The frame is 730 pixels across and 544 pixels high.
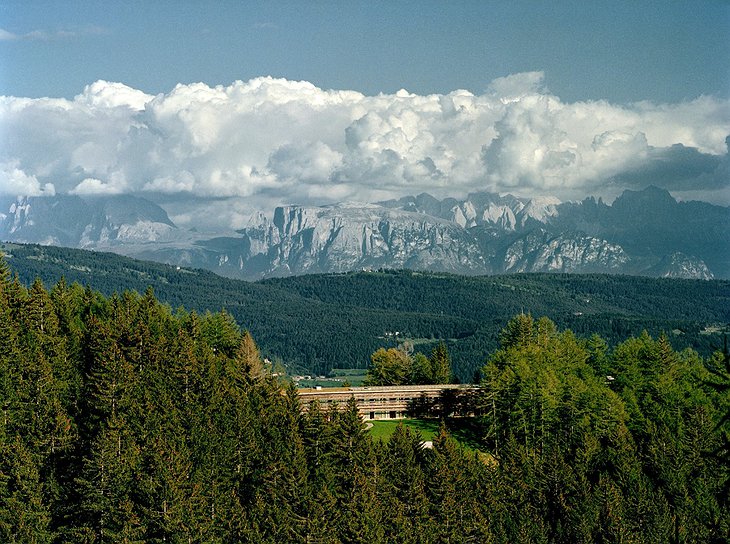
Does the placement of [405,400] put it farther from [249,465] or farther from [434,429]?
[249,465]

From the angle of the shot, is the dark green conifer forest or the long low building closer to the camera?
the dark green conifer forest

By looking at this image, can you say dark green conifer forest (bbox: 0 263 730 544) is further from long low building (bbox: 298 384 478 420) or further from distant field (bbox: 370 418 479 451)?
long low building (bbox: 298 384 478 420)

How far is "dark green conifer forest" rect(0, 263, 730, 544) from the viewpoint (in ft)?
246

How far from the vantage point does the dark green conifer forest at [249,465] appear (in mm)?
75000

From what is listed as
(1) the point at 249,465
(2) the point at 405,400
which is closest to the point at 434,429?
(2) the point at 405,400

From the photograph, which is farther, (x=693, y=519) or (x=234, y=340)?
(x=234, y=340)

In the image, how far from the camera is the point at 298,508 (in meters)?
78.1

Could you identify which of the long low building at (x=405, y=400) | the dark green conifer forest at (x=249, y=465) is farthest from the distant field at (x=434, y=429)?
the dark green conifer forest at (x=249, y=465)

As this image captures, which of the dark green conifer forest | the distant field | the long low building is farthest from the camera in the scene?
the long low building

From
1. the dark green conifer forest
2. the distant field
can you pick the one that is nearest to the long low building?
the distant field

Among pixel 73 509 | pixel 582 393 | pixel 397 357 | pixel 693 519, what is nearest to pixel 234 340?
pixel 397 357

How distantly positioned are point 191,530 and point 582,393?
2316 inches

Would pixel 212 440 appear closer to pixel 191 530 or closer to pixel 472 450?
pixel 191 530

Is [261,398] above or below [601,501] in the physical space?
above
